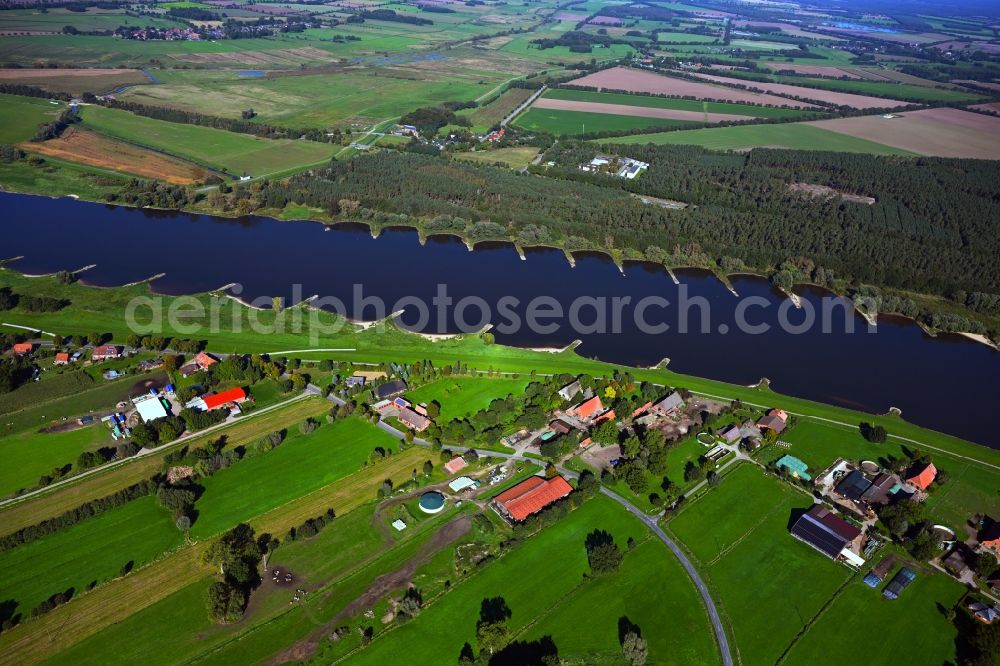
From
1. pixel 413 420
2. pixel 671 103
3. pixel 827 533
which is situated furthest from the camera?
pixel 671 103

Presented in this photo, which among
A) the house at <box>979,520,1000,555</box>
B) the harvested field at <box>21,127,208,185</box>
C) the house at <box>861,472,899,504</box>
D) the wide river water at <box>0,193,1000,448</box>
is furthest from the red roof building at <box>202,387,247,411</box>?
the harvested field at <box>21,127,208,185</box>

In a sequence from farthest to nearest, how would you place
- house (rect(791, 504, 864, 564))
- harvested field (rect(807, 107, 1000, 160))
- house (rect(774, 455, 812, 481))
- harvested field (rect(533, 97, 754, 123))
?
1. harvested field (rect(533, 97, 754, 123))
2. harvested field (rect(807, 107, 1000, 160))
3. house (rect(774, 455, 812, 481))
4. house (rect(791, 504, 864, 564))

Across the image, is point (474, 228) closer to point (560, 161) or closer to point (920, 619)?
point (560, 161)

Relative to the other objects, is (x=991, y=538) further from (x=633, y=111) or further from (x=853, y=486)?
(x=633, y=111)

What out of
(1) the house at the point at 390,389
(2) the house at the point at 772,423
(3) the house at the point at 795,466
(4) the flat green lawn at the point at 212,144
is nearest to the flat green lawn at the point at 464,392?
(1) the house at the point at 390,389

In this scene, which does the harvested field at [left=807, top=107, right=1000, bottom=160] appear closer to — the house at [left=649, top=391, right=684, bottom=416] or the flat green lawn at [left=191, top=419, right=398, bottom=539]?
the house at [left=649, top=391, right=684, bottom=416]

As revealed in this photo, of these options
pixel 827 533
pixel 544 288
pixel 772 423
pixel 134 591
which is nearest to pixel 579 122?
pixel 544 288

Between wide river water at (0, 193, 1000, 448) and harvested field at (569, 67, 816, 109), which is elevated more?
harvested field at (569, 67, 816, 109)
